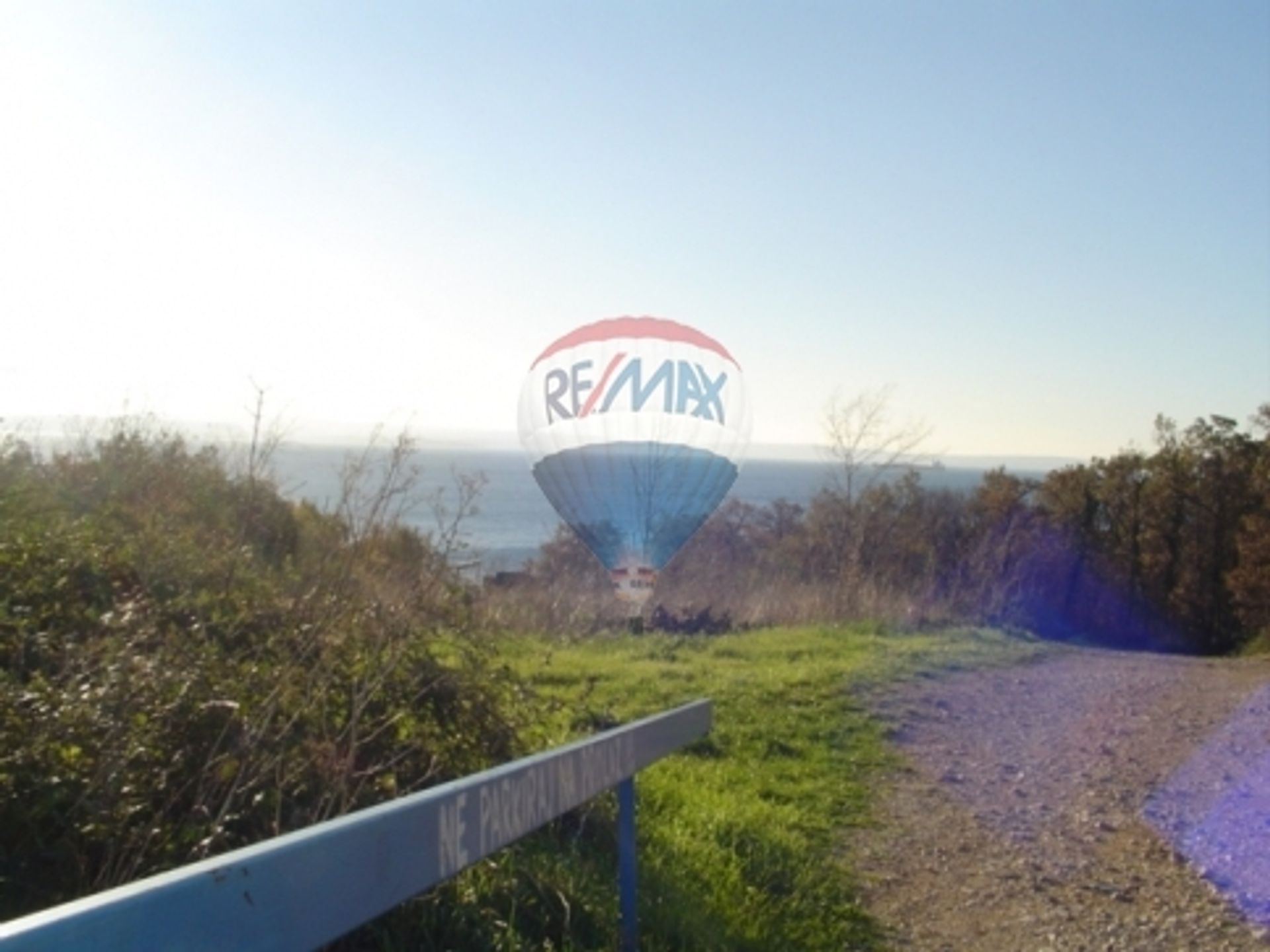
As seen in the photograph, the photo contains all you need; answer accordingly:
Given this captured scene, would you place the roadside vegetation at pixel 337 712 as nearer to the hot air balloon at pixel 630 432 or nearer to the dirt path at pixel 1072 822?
the dirt path at pixel 1072 822

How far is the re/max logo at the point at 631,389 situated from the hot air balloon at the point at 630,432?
2 centimetres

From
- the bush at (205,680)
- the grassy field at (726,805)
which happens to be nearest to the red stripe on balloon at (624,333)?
the grassy field at (726,805)

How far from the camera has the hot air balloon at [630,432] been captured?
22.3 metres

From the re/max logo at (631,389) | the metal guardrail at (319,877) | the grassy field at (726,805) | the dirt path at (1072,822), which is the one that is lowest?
the dirt path at (1072,822)

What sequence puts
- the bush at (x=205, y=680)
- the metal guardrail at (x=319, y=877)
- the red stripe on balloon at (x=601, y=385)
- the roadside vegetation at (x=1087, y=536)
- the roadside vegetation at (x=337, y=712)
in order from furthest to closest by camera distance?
1. the roadside vegetation at (x=1087, y=536)
2. the red stripe on balloon at (x=601, y=385)
3. the roadside vegetation at (x=337, y=712)
4. the bush at (x=205, y=680)
5. the metal guardrail at (x=319, y=877)

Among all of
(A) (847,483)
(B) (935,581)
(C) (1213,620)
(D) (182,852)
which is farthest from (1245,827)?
(C) (1213,620)

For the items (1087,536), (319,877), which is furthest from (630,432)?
(1087,536)

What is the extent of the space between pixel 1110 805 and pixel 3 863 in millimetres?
5586

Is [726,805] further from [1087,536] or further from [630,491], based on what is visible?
[1087,536]

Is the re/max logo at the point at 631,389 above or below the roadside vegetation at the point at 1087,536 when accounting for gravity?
above

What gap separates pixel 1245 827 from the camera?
6355 millimetres

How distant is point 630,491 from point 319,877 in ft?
67.8

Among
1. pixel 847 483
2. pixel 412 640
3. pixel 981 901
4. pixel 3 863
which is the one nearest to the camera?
pixel 3 863

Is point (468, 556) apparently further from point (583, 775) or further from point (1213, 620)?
point (1213, 620)
